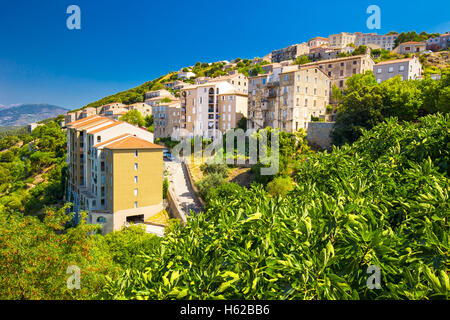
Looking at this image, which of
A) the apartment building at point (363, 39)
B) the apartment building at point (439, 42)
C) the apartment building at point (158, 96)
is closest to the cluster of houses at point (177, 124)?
the apartment building at point (158, 96)

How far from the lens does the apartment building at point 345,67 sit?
165ft

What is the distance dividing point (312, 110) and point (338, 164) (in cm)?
3946

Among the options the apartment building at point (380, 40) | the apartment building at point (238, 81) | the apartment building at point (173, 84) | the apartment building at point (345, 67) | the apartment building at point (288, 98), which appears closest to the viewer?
the apartment building at point (288, 98)

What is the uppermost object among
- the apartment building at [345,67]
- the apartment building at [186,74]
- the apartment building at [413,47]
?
the apartment building at [186,74]

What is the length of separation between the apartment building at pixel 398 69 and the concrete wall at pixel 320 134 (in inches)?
1018

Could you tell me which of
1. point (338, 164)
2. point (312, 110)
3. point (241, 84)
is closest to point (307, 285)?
point (338, 164)

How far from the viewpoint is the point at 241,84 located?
226 feet

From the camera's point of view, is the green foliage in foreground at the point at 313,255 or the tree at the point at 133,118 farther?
the tree at the point at 133,118

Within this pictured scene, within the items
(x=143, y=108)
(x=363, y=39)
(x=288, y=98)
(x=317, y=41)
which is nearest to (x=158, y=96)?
(x=143, y=108)

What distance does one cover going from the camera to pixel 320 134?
1592 inches

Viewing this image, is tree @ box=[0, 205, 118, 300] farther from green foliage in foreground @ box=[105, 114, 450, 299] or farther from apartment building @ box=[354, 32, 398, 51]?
apartment building @ box=[354, 32, 398, 51]

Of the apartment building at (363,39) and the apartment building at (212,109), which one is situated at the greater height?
the apartment building at (363,39)

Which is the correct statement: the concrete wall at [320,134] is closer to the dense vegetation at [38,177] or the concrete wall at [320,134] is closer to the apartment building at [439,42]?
the dense vegetation at [38,177]

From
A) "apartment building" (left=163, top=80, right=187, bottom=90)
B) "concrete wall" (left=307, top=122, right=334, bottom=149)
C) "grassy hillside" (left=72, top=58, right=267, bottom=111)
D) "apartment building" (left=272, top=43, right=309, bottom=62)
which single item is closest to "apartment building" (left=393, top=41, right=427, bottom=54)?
"apartment building" (left=272, top=43, right=309, bottom=62)
